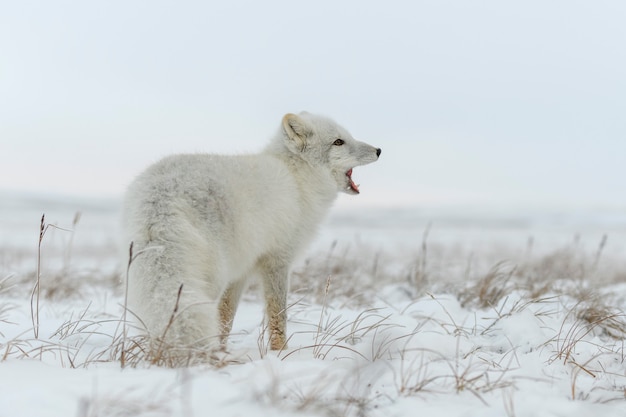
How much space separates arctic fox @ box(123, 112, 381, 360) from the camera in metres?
2.69

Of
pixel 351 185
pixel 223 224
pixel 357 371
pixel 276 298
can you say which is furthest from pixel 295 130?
pixel 357 371

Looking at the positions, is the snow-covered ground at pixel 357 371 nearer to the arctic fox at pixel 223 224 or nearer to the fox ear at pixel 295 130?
the arctic fox at pixel 223 224

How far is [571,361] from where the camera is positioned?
117 inches

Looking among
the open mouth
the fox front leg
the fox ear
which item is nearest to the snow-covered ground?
the fox front leg

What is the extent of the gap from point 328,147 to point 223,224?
1.58 m

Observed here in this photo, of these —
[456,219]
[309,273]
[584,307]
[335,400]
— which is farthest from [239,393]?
[456,219]

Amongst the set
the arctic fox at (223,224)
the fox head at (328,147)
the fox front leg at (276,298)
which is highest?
the fox head at (328,147)

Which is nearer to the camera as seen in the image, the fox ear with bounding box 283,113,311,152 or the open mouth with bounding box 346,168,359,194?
the fox ear with bounding box 283,113,311,152

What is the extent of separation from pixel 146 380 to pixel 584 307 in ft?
11.7

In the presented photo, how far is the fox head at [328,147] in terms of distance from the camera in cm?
430

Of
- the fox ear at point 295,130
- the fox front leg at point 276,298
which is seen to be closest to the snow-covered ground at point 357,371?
the fox front leg at point 276,298

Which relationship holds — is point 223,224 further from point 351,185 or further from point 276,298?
point 351,185

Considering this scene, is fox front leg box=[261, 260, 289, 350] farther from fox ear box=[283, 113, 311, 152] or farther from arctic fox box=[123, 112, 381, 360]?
fox ear box=[283, 113, 311, 152]

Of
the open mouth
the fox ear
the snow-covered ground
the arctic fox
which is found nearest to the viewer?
the snow-covered ground
